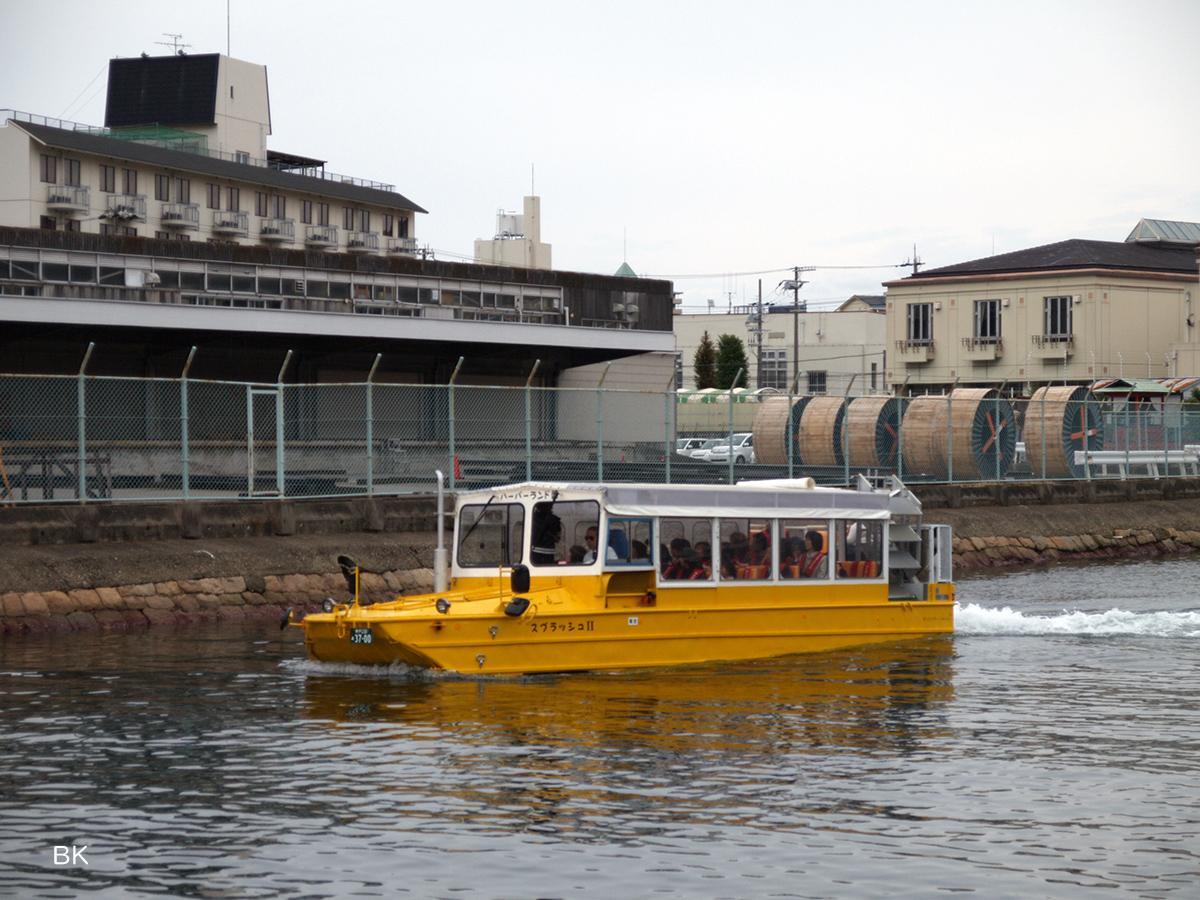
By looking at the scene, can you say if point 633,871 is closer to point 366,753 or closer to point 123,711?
point 366,753

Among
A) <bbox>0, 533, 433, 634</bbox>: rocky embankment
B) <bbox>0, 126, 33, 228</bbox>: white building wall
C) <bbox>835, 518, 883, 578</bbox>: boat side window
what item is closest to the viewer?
<bbox>835, 518, 883, 578</bbox>: boat side window

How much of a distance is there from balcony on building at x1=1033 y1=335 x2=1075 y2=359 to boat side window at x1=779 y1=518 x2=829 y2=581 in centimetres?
5449

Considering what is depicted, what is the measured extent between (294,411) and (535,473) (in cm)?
1542

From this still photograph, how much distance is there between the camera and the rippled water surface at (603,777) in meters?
11.3

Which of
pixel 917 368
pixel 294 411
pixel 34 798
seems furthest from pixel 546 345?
pixel 34 798

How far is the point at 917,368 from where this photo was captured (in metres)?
79.6

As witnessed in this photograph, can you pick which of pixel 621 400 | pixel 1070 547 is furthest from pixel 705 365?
pixel 1070 547

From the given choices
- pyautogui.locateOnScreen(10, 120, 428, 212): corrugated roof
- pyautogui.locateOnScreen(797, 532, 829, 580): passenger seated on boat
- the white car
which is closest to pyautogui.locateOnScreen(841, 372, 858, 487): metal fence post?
the white car

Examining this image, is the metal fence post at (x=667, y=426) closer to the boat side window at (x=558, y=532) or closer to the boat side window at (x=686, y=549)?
the boat side window at (x=686, y=549)

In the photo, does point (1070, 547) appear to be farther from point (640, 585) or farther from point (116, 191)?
point (116, 191)

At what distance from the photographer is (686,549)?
20922 mm

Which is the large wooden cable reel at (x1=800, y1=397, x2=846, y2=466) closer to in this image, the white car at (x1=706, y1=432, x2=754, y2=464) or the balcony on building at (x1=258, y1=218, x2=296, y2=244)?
the white car at (x1=706, y1=432, x2=754, y2=464)

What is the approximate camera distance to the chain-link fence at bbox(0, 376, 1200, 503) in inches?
1107

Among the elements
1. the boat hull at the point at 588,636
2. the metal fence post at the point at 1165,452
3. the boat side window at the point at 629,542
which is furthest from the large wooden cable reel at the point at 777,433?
the boat side window at the point at 629,542
